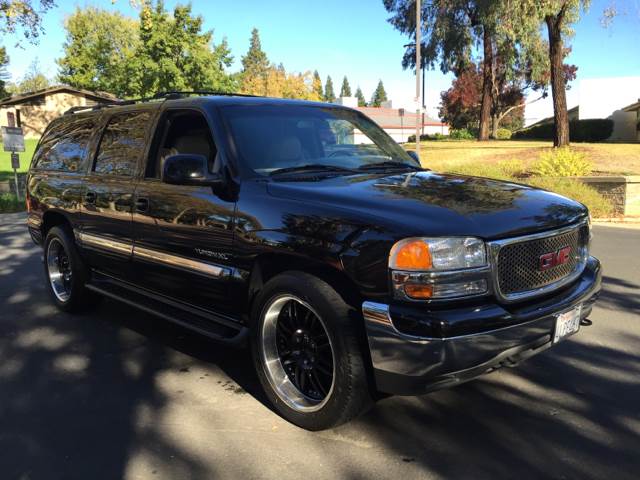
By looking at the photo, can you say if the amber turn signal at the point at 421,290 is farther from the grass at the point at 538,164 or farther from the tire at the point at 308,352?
the grass at the point at 538,164

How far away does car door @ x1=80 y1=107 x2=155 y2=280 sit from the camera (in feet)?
14.8

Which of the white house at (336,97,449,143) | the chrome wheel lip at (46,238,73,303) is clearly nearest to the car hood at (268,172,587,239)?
the chrome wheel lip at (46,238,73,303)

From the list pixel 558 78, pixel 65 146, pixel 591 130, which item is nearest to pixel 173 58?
pixel 591 130

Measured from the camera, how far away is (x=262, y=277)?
354cm

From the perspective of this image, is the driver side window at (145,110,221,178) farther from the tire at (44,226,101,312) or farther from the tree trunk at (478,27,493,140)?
the tree trunk at (478,27,493,140)

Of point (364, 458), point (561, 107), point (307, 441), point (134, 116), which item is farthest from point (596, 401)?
point (561, 107)

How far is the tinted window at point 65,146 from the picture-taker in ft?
17.4

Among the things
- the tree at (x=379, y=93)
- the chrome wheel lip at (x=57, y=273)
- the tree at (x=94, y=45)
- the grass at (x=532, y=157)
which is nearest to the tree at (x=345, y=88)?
the tree at (x=379, y=93)

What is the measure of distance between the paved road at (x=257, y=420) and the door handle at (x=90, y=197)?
1202mm

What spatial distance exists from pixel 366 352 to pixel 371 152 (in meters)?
2.00

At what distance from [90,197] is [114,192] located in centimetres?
46

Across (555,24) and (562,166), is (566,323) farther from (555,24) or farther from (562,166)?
(555,24)

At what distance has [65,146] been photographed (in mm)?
5621

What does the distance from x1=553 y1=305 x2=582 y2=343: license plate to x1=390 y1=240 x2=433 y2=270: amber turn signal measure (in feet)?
3.04
